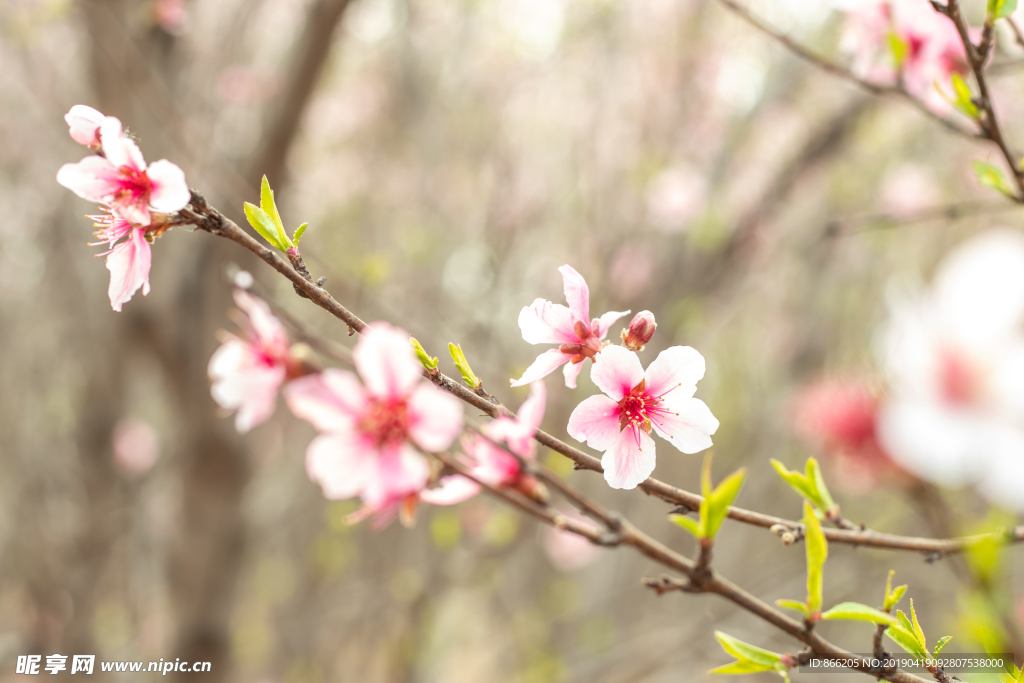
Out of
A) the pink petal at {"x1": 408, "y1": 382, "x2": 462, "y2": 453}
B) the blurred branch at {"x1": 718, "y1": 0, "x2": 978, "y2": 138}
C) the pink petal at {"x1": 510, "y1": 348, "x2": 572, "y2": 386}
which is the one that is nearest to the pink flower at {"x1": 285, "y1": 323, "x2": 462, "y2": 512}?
the pink petal at {"x1": 408, "y1": 382, "x2": 462, "y2": 453}

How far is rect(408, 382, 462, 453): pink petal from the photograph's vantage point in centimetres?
62

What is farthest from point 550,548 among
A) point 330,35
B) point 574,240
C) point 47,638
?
point 330,35

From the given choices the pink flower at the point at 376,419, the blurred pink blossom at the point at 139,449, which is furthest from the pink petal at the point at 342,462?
the blurred pink blossom at the point at 139,449

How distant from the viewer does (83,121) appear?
0.80 metres

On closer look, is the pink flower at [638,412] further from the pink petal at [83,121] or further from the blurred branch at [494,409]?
the pink petal at [83,121]

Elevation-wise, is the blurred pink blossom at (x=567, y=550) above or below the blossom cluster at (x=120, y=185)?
above

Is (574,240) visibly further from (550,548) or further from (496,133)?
(550,548)

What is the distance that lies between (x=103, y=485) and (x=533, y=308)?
3209 millimetres

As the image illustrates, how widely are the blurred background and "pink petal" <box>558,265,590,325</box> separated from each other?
988mm

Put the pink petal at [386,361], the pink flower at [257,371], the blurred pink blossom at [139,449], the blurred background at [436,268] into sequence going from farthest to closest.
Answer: the blurred pink blossom at [139,449]
the blurred background at [436,268]
the pink flower at [257,371]
the pink petal at [386,361]

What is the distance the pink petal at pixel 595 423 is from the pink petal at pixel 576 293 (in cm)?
13

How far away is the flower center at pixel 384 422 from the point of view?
680mm

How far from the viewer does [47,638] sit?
3305mm

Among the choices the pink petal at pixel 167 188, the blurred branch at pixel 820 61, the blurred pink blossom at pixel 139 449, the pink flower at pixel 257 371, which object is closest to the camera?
the pink petal at pixel 167 188
